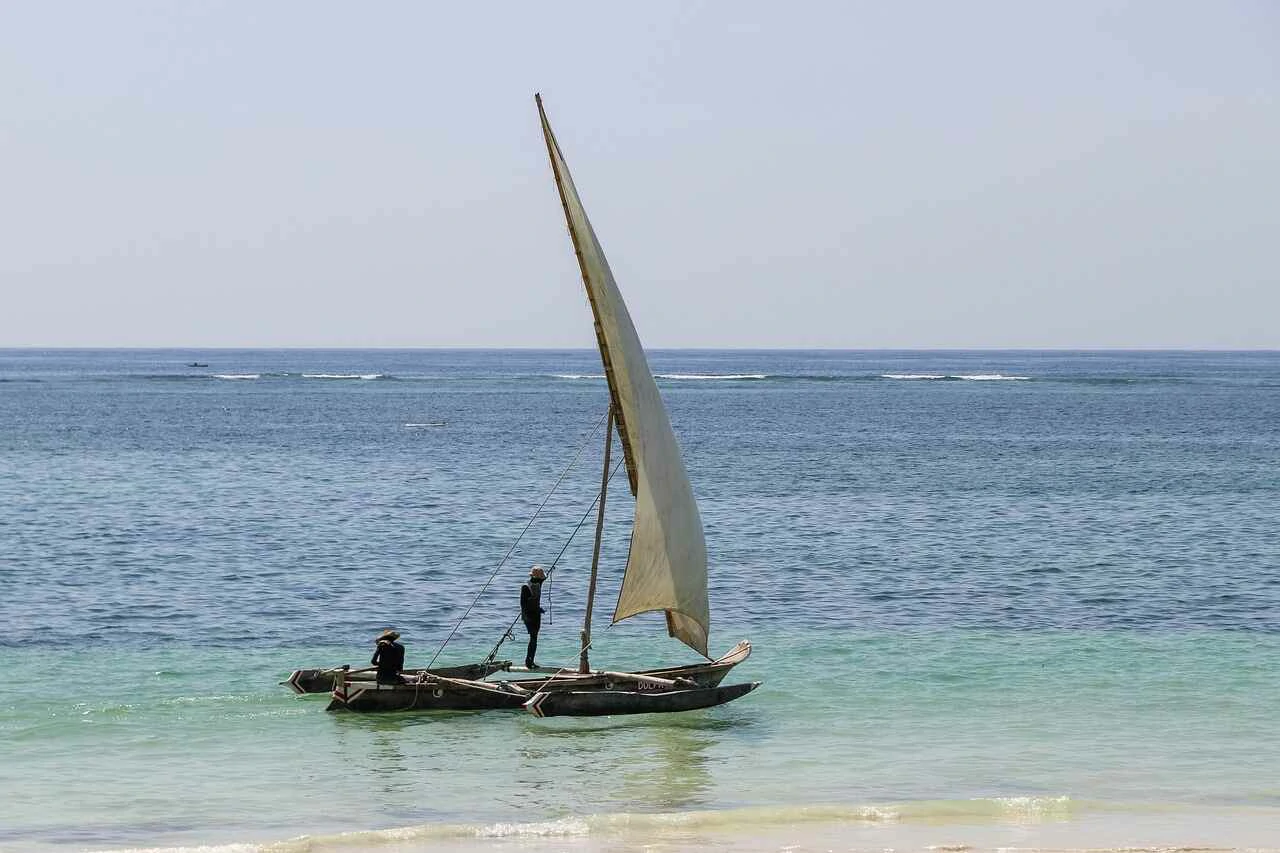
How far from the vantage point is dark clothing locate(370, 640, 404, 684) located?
24828 mm

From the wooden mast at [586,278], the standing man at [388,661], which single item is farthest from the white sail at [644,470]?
the standing man at [388,661]

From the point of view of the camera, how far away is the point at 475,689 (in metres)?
25.0

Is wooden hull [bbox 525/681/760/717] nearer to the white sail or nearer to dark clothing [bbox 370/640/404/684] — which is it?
the white sail

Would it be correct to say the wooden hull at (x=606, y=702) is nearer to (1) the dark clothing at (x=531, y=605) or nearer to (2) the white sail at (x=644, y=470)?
(2) the white sail at (x=644, y=470)

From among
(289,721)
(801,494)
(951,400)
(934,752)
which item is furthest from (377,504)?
(951,400)

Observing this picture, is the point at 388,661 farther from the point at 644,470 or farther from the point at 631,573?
the point at 644,470

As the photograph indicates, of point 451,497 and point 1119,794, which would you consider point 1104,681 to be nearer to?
point 1119,794

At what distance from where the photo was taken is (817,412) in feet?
458

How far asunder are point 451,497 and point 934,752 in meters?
44.5

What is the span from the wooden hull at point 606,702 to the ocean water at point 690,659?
0.35 metres

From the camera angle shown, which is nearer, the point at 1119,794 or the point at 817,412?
the point at 1119,794

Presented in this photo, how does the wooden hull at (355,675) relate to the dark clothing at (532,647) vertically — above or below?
below

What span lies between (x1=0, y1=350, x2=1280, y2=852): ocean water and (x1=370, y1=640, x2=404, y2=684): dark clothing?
2.39 feet

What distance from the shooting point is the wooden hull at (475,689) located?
2483 centimetres
